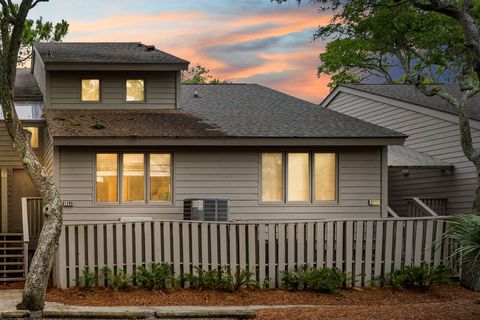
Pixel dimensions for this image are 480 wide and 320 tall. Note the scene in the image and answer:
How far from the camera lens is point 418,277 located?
1728 centimetres

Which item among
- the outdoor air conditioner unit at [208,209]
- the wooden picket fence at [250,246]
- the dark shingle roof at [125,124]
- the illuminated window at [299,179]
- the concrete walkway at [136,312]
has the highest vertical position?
the dark shingle roof at [125,124]

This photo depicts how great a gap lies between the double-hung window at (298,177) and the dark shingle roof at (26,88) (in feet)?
26.3

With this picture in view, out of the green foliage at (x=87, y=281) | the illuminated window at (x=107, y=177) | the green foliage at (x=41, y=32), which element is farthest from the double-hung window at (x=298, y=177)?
the green foliage at (x=41, y=32)

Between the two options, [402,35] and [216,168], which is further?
[402,35]

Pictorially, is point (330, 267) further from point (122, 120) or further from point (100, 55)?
point (100, 55)

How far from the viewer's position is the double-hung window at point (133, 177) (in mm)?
20328

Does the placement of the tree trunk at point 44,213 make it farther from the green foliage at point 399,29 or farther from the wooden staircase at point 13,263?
the green foliage at point 399,29

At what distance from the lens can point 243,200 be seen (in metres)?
20.9

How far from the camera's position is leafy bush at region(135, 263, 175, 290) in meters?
16.5

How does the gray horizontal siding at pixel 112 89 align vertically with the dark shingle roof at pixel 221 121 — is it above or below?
above

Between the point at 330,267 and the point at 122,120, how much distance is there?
24.5ft

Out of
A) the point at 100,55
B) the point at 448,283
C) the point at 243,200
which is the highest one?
the point at 100,55

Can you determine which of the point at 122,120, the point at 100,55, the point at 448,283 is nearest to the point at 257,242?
the point at 448,283

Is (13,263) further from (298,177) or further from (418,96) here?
(418,96)
